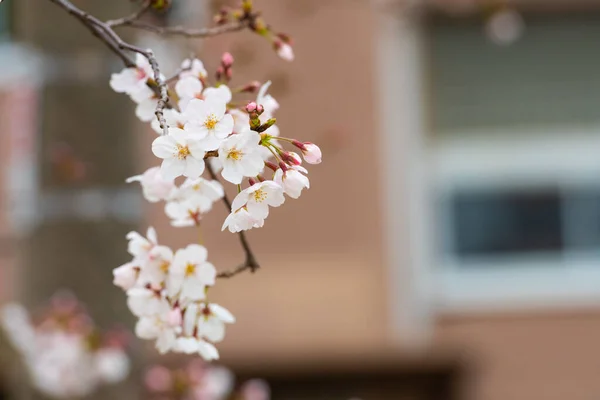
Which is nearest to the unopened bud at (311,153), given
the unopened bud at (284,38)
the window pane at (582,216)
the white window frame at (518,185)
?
the unopened bud at (284,38)

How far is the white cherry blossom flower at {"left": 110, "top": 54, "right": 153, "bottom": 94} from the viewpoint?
1282 mm

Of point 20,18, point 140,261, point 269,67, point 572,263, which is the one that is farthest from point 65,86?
point 572,263

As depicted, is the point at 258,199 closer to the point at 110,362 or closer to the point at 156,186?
the point at 156,186

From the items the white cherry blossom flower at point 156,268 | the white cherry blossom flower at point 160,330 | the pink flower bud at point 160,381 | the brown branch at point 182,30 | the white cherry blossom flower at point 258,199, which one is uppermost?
the brown branch at point 182,30

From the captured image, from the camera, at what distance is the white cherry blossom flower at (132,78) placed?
1.28m

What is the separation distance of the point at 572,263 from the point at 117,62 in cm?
346

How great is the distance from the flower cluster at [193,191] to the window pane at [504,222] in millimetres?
4155

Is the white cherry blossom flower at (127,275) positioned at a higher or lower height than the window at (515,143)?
lower

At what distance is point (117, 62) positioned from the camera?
2570 millimetres

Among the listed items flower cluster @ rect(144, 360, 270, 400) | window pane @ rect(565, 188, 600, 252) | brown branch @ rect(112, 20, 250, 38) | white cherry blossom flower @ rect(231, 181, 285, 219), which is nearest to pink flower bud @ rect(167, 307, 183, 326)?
white cherry blossom flower @ rect(231, 181, 285, 219)

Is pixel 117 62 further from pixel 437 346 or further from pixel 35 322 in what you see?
pixel 437 346

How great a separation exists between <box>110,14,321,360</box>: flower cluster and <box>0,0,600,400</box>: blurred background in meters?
3.40

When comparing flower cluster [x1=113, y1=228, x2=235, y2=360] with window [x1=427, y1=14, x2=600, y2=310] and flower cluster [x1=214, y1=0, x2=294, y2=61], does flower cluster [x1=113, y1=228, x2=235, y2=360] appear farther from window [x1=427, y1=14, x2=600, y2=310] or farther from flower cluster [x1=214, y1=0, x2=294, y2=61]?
window [x1=427, y1=14, x2=600, y2=310]

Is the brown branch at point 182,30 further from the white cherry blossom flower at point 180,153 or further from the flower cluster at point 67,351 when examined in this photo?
the flower cluster at point 67,351
